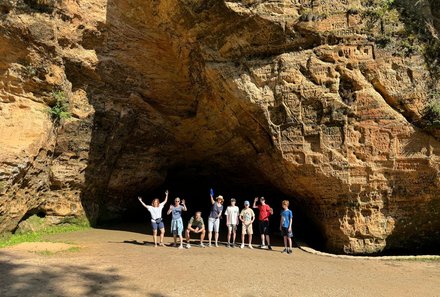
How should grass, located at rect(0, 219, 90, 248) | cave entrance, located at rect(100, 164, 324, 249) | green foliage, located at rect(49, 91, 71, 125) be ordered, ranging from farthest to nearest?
1. cave entrance, located at rect(100, 164, 324, 249)
2. green foliage, located at rect(49, 91, 71, 125)
3. grass, located at rect(0, 219, 90, 248)

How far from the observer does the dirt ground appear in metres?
5.13

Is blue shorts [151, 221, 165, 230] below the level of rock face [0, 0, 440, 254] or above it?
below

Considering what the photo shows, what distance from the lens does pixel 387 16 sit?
9414 mm

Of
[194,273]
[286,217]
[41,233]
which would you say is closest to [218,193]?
[286,217]

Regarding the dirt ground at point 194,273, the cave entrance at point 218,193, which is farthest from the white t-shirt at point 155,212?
the cave entrance at point 218,193

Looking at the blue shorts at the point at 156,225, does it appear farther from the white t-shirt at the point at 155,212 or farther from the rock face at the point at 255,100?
the rock face at the point at 255,100

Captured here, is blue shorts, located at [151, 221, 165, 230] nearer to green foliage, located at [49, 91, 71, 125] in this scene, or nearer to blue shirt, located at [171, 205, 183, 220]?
blue shirt, located at [171, 205, 183, 220]

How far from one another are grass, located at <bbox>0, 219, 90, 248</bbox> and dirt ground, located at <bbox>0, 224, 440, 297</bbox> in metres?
0.79

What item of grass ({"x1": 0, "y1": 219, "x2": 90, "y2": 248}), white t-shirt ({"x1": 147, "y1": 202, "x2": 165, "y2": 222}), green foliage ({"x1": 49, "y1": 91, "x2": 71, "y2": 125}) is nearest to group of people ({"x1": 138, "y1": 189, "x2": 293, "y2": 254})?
white t-shirt ({"x1": 147, "y1": 202, "x2": 165, "y2": 222})

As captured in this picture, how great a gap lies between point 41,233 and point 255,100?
6.52 m

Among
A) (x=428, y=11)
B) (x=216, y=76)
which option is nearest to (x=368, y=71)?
(x=428, y=11)

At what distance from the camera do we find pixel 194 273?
19.7 feet

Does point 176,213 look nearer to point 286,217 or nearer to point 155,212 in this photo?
point 155,212

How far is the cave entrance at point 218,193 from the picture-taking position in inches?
446
